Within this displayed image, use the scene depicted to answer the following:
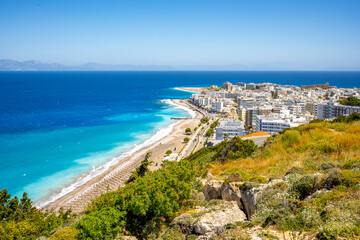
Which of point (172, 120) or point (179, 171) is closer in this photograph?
point (179, 171)

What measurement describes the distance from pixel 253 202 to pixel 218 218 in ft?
4.32

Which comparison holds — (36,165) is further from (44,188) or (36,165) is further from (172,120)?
(172,120)

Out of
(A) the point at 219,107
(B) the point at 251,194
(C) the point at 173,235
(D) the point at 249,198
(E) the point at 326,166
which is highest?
(E) the point at 326,166

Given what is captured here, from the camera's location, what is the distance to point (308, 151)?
1091cm

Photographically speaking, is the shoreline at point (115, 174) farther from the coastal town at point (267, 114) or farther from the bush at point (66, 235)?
the coastal town at point (267, 114)

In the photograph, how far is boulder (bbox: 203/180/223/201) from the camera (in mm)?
9891

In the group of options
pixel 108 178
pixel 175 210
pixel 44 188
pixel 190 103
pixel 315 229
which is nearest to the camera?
pixel 315 229

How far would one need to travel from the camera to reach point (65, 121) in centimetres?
5400

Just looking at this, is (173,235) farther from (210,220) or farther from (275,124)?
(275,124)

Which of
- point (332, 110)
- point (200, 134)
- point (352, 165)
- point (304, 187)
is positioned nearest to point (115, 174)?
point (200, 134)

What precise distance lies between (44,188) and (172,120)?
3553 centimetres

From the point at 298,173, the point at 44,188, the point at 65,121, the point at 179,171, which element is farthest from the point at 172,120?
the point at 298,173

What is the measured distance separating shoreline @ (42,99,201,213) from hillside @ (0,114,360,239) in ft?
15.4

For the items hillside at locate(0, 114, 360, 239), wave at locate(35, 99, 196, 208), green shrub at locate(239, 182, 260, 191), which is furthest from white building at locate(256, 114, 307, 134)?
green shrub at locate(239, 182, 260, 191)
